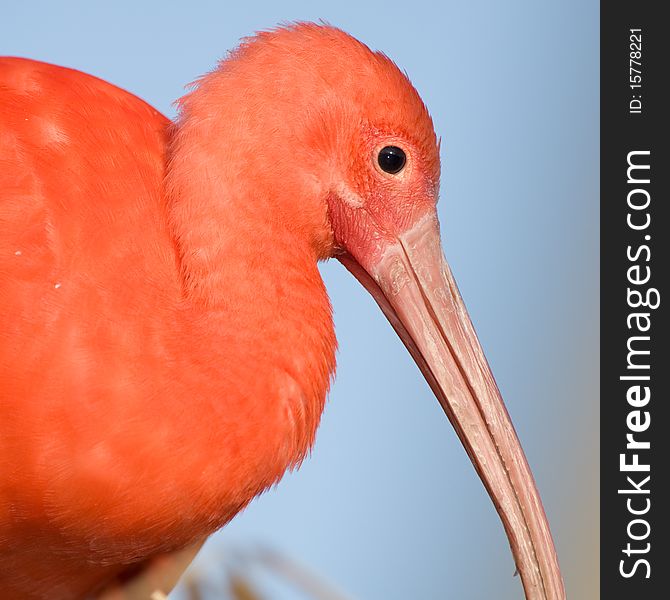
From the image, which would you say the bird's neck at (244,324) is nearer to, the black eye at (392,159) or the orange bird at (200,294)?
the orange bird at (200,294)

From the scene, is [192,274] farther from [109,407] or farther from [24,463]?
[24,463]

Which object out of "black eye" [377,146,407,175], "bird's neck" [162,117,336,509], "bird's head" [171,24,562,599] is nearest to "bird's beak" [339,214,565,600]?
"bird's head" [171,24,562,599]

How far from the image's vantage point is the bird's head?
2.26 meters

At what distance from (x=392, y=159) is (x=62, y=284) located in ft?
2.54

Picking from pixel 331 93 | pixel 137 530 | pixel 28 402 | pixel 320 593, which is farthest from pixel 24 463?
pixel 331 93

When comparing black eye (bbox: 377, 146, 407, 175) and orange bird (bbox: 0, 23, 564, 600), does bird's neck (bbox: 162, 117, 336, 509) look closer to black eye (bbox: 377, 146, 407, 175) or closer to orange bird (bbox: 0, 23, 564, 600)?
orange bird (bbox: 0, 23, 564, 600)

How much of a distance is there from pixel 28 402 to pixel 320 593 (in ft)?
2.50

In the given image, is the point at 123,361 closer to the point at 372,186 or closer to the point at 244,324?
the point at 244,324

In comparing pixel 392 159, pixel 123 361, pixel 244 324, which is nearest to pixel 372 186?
pixel 392 159

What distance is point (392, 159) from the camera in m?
2.40

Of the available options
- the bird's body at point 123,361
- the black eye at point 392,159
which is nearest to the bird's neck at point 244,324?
the bird's body at point 123,361

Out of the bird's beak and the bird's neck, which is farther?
the bird's beak

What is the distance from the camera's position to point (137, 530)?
6.89 ft

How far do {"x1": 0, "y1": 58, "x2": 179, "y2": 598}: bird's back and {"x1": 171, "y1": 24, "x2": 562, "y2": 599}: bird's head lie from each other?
20 centimetres
